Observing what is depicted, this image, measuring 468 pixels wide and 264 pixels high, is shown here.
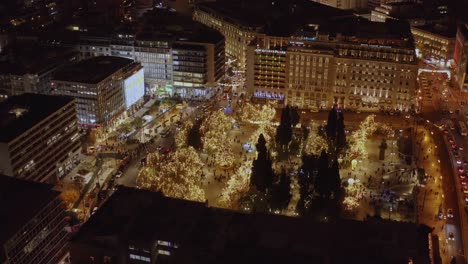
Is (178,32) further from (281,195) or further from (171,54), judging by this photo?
(281,195)

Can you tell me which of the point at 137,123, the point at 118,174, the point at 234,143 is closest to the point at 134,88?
the point at 137,123

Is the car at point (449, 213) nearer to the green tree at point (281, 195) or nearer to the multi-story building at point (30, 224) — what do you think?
the green tree at point (281, 195)

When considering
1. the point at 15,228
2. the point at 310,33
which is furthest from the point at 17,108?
the point at 310,33

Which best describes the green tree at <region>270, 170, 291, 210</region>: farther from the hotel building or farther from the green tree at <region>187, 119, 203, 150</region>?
the hotel building

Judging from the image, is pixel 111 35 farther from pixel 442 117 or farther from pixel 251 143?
pixel 442 117

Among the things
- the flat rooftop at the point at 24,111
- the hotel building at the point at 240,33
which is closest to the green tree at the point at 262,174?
the flat rooftop at the point at 24,111
